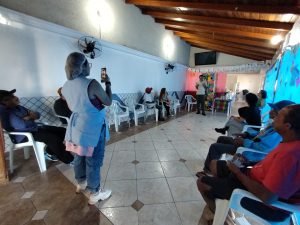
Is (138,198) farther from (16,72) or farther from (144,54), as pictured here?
(144,54)

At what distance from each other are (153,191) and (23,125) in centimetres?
188

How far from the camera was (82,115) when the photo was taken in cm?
143

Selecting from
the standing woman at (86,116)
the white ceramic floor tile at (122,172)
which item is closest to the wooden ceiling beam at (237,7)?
the standing woman at (86,116)

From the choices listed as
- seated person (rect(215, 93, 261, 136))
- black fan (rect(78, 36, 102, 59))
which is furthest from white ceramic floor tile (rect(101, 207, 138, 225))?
black fan (rect(78, 36, 102, 59))

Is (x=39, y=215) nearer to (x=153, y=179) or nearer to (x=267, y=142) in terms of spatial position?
(x=153, y=179)

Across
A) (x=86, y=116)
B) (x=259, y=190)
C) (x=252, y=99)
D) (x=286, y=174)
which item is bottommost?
(x=259, y=190)

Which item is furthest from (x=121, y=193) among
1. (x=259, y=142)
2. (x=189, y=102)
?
(x=189, y=102)

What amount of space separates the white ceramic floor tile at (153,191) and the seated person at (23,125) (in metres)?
1.07

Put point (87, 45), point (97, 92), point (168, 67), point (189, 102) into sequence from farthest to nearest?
point (189, 102)
point (168, 67)
point (87, 45)
point (97, 92)

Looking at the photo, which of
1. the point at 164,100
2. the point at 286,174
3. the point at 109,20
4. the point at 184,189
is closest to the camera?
the point at 286,174

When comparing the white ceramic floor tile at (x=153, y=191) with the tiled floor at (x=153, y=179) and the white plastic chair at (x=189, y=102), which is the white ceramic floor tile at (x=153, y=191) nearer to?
the tiled floor at (x=153, y=179)

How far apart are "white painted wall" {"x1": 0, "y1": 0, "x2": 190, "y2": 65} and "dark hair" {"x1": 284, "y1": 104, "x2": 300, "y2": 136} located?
361 cm

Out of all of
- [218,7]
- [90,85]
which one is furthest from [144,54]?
[90,85]

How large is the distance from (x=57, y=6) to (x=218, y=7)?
3089 mm
